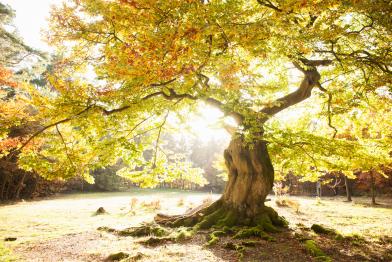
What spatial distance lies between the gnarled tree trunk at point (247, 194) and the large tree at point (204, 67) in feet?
0.13

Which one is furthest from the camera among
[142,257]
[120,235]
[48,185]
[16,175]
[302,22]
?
[48,185]

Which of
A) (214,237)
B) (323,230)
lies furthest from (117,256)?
(323,230)

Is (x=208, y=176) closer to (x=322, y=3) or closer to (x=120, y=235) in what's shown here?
(x=120, y=235)

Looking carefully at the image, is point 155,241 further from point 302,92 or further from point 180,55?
point 302,92

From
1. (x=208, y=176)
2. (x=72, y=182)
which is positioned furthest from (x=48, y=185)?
(x=208, y=176)

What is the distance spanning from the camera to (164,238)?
10.5m

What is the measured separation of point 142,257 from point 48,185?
3408cm

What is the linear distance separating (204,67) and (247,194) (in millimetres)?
6050

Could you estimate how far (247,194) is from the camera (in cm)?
1212

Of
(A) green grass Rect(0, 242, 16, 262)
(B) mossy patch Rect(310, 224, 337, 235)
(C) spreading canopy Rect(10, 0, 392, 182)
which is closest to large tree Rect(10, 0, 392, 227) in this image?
(C) spreading canopy Rect(10, 0, 392, 182)

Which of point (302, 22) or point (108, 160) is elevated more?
point (302, 22)

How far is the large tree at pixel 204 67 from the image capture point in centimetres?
634

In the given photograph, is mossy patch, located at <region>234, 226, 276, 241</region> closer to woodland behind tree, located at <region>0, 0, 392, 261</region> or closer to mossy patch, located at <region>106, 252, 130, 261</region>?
woodland behind tree, located at <region>0, 0, 392, 261</region>

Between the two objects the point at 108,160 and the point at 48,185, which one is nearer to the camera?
the point at 108,160
